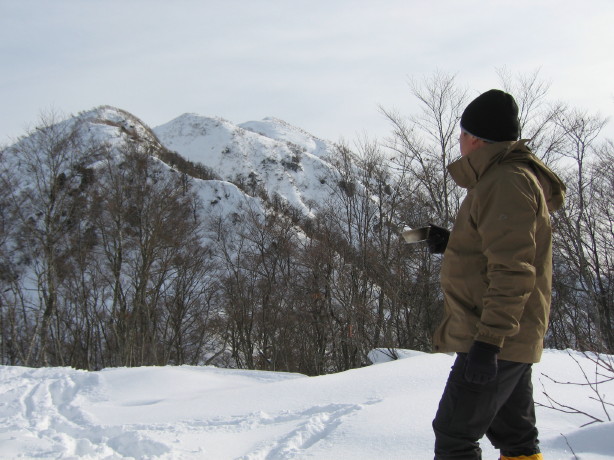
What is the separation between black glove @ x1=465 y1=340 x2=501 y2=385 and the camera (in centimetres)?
157

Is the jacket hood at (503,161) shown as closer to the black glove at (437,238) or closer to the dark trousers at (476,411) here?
the black glove at (437,238)

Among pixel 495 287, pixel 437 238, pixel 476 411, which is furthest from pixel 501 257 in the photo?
pixel 437 238

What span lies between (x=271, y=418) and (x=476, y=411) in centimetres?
279

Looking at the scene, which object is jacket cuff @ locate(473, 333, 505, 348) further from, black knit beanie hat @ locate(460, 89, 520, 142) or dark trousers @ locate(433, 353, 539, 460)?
black knit beanie hat @ locate(460, 89, 520, 142)

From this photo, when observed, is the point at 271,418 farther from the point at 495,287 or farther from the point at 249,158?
the point at 249,158

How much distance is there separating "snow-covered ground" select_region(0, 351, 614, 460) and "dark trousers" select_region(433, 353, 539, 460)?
1.75 ft

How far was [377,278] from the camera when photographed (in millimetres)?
16078

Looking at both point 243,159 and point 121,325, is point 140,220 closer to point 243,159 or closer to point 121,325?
point 121,325

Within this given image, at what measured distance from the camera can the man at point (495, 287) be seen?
1.58 m

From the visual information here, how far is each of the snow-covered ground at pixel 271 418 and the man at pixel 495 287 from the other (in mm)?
615

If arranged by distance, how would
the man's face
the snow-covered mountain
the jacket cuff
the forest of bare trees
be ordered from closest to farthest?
the jacket cuff, the man's face, the forest of bare trees, the snow-covered mountain

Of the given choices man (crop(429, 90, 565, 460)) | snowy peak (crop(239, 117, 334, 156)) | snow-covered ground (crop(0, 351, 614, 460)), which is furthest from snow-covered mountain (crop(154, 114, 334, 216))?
man (crop(429, 90, 565, 460))

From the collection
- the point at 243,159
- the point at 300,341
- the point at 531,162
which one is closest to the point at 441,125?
the point at 300,341

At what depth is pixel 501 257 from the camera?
1581mm
